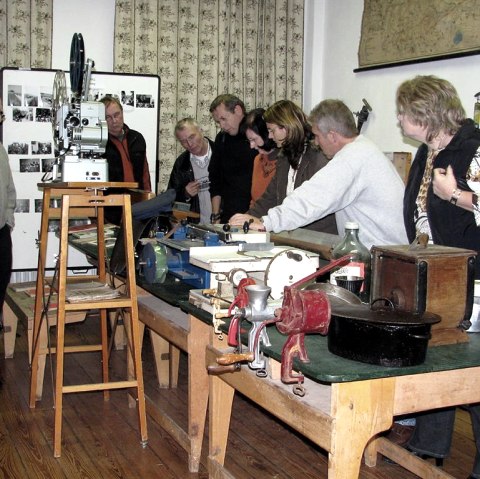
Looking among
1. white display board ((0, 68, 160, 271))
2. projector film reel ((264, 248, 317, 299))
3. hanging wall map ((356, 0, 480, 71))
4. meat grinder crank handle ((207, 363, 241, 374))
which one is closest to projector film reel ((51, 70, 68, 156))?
projector film reel ((264, 248, 317, 299))

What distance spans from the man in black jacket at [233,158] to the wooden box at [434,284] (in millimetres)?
2616

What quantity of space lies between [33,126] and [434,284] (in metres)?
3.90

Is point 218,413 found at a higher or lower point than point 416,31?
lower

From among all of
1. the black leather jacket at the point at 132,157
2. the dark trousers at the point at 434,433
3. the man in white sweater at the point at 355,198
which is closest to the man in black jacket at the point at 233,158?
the black leather jacket at the point at 132,157

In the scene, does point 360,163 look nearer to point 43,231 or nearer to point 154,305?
point 154,305

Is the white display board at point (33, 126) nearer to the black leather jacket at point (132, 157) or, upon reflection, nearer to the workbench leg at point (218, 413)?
the black leather jacket at point (132, 157)

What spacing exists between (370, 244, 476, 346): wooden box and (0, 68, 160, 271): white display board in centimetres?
360

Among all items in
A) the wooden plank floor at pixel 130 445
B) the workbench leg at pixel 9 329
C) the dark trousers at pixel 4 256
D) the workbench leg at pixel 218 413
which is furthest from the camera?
the workbench leg at pixel 9 329

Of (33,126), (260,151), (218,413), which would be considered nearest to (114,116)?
(33,126)

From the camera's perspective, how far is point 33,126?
4.99 metres

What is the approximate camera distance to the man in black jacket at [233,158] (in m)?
4.37

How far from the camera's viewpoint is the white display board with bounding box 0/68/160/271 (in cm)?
491

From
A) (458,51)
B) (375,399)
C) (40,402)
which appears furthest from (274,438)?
(458,51)

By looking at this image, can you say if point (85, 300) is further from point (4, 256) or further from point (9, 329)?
point (9, 329)
